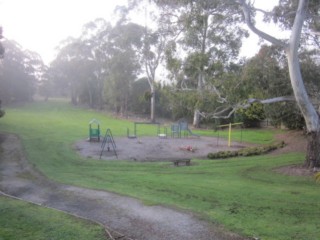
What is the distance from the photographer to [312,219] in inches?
321

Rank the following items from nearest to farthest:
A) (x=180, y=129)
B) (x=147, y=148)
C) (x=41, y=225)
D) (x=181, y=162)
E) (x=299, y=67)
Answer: (x=41, y=225) → (x=299, y=67) → (x=181, y=162) → (x=147, y=148) → (x=180, y=129)

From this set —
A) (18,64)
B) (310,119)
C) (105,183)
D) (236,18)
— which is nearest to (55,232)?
(105,183)

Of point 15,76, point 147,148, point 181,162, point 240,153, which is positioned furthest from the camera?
point 15,76

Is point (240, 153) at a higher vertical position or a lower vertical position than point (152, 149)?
higher

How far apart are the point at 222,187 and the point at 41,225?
5.90m

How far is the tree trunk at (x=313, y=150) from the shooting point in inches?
557

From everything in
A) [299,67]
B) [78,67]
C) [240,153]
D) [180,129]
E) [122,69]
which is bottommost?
[240,153]

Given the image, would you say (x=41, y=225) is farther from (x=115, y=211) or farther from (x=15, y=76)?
(x=15, y=76)

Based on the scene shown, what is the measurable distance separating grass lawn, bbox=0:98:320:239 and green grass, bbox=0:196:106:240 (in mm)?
2469

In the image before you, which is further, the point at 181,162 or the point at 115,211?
the point at 181,162

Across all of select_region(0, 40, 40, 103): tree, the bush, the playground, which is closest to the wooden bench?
the playground

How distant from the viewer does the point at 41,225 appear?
7.45 m

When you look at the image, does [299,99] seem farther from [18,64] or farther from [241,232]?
[18,64]

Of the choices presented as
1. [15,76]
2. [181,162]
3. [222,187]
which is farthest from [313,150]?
[15,76]
